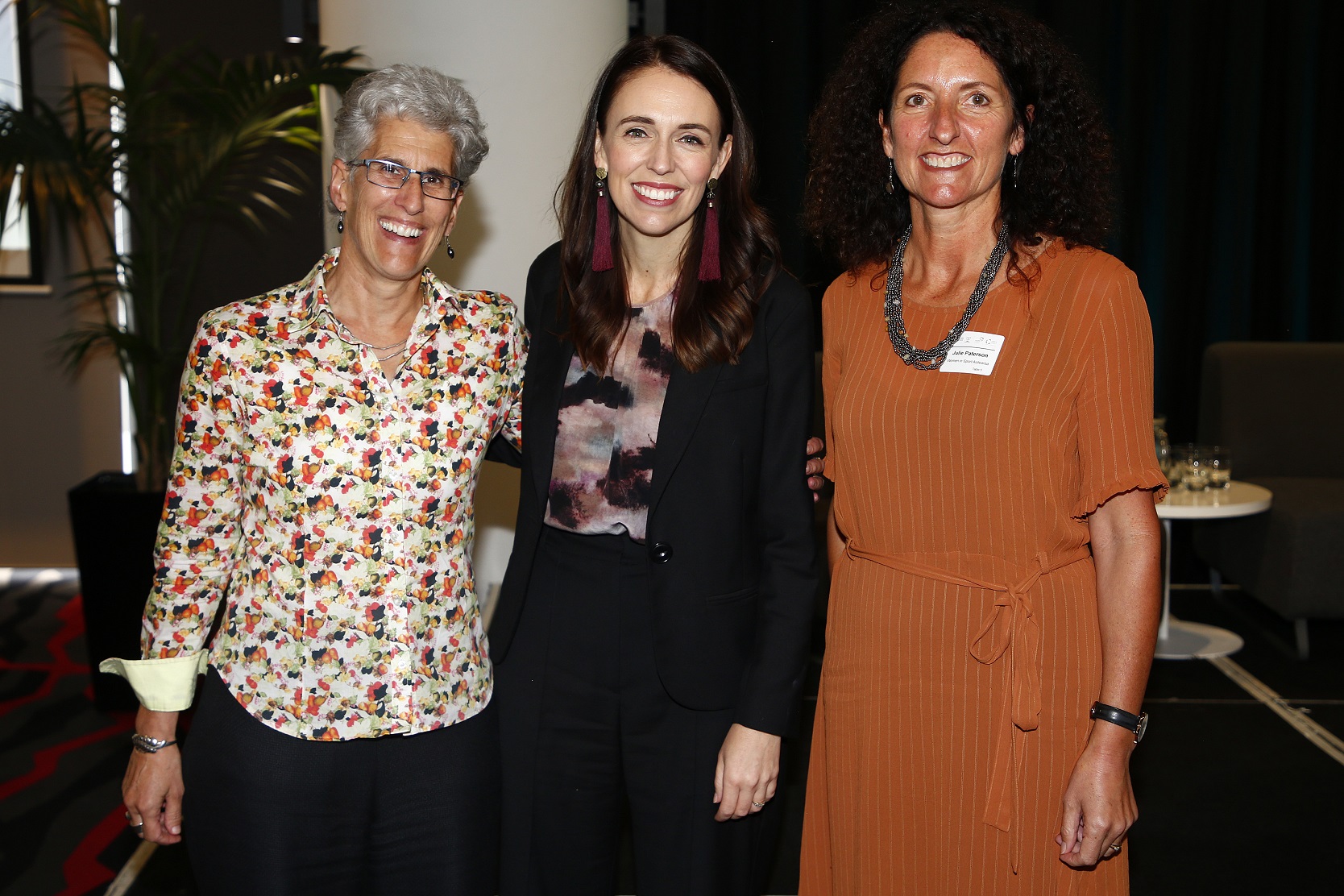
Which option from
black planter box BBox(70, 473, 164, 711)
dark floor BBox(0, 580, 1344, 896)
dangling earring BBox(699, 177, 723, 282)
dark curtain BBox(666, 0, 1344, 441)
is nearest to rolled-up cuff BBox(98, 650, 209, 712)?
dangling earring BBox(699, 177, 723, 282)

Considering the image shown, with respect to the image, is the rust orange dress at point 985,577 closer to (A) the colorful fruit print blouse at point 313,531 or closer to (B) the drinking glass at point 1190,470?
(A) the colorful fruit print blouse at point 313,531

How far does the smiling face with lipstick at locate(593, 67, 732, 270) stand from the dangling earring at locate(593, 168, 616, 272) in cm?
7

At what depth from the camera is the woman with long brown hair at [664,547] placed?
1715 millimetres

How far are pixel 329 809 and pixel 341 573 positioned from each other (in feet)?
1.11

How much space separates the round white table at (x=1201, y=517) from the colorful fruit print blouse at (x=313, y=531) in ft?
11.8

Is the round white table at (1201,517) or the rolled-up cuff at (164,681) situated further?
the round white table at (1201,517)

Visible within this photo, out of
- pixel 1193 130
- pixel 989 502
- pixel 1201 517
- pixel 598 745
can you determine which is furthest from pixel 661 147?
pixel 1193 130

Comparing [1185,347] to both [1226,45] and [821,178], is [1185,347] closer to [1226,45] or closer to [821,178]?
[1226,45]

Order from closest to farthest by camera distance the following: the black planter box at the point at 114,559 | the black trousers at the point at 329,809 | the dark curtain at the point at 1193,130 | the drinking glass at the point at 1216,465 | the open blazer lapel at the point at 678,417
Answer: the black trousers at the point at 329,809 → the open blazer lapel at the point at 678,417 → the black planter box at the point at 114,559 → the drinking glass at the point at 1216,465 → the dark curtain at the point at 1193,130

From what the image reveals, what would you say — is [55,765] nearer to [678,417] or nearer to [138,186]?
[138,186]

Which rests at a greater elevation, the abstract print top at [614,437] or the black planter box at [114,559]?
the abstract print top at [614,437]

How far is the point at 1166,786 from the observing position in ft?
12.0

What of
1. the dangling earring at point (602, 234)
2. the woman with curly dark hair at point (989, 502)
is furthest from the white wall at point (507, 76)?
the woman with curly dark hair at point (989, 502)

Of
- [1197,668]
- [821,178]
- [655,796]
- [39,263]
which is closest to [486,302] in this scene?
[821,178]
